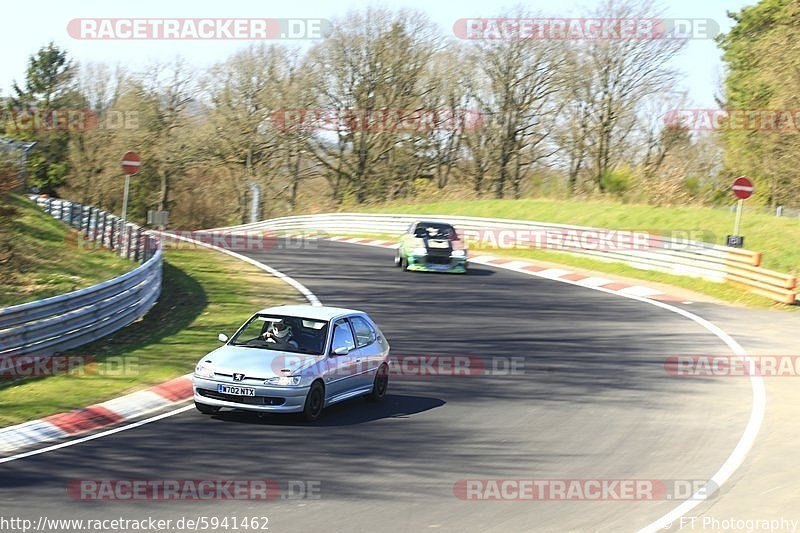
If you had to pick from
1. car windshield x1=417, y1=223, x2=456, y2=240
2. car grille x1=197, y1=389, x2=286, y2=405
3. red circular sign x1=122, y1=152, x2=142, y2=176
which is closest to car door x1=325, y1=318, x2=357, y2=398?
car grille x1=197, y1=389, x2=286, y2=405

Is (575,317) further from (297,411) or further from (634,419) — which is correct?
(297,411)

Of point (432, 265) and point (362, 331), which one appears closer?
point (362, 331)

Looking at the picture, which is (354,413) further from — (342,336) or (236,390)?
(236,390)

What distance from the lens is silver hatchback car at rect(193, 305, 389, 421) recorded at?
12.1 m

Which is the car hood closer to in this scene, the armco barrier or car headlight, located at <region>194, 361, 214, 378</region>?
car headlight, located at <region>194, 361, 214, 378</region>

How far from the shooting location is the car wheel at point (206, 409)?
12414 mm

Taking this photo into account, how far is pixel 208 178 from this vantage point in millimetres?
83625

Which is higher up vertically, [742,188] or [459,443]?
[742,188]

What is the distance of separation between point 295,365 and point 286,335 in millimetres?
905

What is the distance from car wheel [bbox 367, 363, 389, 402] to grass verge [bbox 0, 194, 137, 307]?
36.3ft

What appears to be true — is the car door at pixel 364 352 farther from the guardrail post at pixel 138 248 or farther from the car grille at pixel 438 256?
the guardrail post at pixel 138 248

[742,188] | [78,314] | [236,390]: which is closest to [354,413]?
[236,390]

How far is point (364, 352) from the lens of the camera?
1369 cm

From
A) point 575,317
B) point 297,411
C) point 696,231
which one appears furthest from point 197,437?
point 696,231
